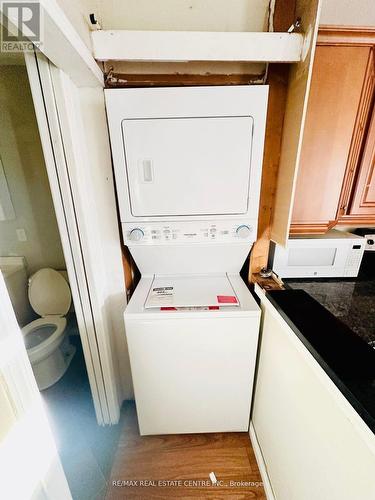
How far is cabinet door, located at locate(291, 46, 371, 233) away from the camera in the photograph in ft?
3.34

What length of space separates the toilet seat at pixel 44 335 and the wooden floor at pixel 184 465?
812 millimetres

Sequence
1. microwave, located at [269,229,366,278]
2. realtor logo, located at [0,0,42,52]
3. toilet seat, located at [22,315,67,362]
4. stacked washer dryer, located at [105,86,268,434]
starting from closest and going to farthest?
realtor logo, located at [0,0,42,52] → stacked washer dryer, located at [105,86,268,434] → microwave, located at [269,229,366,278] → toilet seat, located at [22,315,67,362]

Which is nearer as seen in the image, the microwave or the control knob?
the control knob

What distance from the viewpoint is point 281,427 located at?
101 centimetres

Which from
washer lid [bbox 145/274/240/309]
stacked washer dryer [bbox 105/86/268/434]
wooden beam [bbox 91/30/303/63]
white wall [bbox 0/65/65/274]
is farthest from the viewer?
white wall [bbox 0/65/65/274]

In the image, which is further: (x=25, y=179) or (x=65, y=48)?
(x=25, y=179)

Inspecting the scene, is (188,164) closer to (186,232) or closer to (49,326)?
(186,232)

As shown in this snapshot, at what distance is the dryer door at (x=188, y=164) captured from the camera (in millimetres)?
1042

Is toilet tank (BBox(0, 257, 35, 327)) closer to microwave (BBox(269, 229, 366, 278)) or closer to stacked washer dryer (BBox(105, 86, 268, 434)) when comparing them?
stacked washer dryer (BBox(105, 86, 268, 434))

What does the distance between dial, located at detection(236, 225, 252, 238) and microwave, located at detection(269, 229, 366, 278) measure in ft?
0.88

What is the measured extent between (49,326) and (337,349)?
205 centimetres

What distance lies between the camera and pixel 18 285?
1861 mm

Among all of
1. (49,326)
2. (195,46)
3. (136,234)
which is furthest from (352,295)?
(49,326)

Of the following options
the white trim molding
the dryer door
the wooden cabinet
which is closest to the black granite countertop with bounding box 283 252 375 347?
the wooden cabinet
